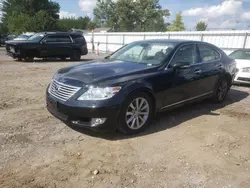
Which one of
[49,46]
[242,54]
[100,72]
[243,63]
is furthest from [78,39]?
[100,72]

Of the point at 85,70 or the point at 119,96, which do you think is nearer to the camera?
the point at 119,96

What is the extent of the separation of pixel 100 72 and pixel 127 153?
1422 mm

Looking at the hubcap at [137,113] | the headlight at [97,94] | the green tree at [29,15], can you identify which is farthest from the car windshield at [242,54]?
the green tree at [29,15]

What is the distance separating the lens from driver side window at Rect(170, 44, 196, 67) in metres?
4.96

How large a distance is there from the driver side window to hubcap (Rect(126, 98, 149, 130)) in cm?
103

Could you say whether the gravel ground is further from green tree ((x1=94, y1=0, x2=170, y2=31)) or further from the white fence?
green tree ((x1=94, y1=0, x2=170, y2=31))

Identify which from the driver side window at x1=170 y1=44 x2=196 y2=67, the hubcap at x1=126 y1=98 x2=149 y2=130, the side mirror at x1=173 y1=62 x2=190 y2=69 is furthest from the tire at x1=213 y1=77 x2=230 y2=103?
the hubcap at x1=126 y1=98 x2=149 y2=130

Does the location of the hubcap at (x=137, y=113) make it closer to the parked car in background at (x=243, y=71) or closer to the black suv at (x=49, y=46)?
the parked car in background at (x=243, y=71)

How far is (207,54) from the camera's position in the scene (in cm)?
594

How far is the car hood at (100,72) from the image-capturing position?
13.2 feet

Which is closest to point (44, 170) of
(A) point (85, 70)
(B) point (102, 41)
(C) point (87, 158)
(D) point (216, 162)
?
(C) point (87, 158)

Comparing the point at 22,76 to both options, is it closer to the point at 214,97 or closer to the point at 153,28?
the point at 214,97

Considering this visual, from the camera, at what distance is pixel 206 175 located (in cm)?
320

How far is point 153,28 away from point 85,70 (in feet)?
188
